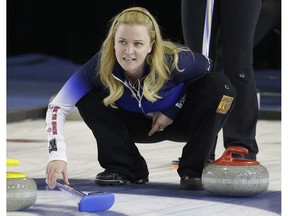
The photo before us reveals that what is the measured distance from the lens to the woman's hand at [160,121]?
318 cm

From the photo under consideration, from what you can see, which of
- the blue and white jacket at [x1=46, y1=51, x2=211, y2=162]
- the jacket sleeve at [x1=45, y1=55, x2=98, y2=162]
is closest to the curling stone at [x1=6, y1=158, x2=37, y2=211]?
the jacket sleeve at [x1=45, y1=55, x2=98, y2=162]

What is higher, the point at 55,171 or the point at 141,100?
the point at 141,100

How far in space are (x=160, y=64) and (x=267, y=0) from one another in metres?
4.31

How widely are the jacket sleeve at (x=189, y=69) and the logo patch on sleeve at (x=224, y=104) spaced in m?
0.12

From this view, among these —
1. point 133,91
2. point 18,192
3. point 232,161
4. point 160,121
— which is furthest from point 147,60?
point 18,192

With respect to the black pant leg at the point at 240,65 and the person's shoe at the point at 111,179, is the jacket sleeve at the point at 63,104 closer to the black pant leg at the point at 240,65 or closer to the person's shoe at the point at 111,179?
the person's shoe at the point at 111,179

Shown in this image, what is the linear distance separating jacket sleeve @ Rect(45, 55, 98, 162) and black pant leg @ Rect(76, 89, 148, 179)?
2.9 inches

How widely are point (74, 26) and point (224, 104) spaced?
7.73 meters

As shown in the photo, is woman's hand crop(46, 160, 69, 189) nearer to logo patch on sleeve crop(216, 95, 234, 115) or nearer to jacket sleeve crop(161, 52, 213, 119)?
jacket sleeve crop(161, 52, 213, 119)

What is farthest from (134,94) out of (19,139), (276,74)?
(276,74)

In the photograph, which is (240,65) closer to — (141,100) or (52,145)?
(141,100)

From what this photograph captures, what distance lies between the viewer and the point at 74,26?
10703 millimetres

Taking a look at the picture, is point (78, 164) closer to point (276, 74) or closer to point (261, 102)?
point (261, 102)

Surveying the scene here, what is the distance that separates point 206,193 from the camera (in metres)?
3.10
